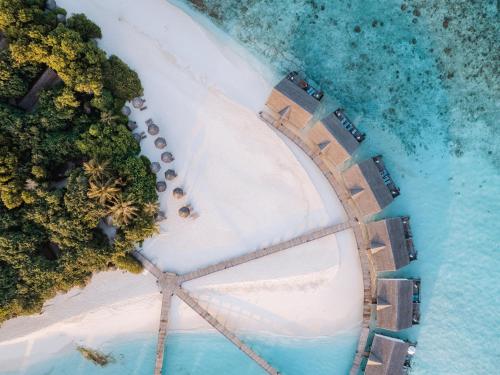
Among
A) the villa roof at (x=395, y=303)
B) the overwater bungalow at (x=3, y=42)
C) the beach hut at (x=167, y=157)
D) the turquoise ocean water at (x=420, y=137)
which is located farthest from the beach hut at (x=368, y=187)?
the overwater bungalow at (x=3, y=42)

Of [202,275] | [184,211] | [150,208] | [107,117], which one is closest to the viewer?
[107,117]

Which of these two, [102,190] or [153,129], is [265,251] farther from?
A: [102,190]

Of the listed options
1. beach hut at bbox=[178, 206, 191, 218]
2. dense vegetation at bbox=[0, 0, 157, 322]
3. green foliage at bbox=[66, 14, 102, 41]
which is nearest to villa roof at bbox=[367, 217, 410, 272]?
beach hut at bbox=[178, 206, 191, 218]

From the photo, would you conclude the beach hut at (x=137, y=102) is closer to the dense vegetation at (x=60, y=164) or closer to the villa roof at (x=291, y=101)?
the dense vegetation at (x=60, y=164)

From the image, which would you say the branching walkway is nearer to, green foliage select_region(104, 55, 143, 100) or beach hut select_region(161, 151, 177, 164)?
beach hut select_region(161, 151, 177, 164)

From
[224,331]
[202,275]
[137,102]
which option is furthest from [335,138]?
[224,331]
